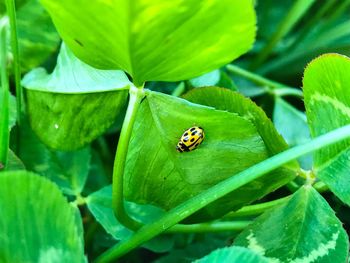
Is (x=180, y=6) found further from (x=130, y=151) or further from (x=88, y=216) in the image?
(x=88, y=216)

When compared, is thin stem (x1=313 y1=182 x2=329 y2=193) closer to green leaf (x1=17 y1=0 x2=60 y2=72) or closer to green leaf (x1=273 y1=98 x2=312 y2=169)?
green leaf (x1=273 y1=98 x2=312 y2=169)

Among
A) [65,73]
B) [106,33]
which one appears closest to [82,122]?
[65,73]

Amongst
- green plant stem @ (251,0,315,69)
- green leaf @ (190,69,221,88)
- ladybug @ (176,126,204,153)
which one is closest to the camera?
ladybug @ (176,126,204,153)

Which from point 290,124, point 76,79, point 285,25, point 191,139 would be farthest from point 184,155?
point 285,25

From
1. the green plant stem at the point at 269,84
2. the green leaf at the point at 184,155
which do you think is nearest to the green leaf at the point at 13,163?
the green leaf at the point at 184,155

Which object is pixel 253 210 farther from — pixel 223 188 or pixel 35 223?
pixel 35 223

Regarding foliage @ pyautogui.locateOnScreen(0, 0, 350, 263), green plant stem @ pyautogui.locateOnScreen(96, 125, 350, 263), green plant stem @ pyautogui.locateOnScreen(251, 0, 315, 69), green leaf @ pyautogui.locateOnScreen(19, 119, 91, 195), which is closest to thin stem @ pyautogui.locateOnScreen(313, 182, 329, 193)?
foliage @ pyautogui.locateOnScreen(0, 0, 350, 263)
